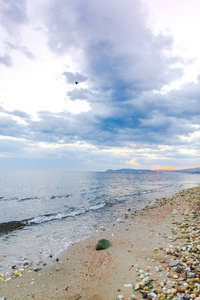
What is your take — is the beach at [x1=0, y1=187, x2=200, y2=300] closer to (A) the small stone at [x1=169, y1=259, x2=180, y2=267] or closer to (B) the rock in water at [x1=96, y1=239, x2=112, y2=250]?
(A) the small stone at [x1=169, y1=259, x2=180, y2=267]

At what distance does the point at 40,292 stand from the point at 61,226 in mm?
10314

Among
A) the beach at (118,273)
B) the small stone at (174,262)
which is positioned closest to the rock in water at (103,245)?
the beach at (118,273)

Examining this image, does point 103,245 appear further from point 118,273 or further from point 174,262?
point 174,262

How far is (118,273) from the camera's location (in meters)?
6.96

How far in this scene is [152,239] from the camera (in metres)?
10.3

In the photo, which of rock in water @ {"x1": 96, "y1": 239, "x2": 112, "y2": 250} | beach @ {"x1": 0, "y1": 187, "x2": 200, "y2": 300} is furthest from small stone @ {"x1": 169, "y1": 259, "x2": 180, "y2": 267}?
rock in water @ {"x1": 96, "y1": 239, "x2": 112, "y2": 250}

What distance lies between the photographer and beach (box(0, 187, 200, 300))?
534 cm

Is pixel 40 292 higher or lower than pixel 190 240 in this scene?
lower

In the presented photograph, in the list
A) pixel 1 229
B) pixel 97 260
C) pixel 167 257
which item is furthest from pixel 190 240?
pixel 1 229

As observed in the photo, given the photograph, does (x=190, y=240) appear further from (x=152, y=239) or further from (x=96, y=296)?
(x=96, y=296)

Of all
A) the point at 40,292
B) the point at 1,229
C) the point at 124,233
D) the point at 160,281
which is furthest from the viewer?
the point at 1,229

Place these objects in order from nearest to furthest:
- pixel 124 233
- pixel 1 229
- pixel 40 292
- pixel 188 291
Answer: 1. pixel 188 291
2. pixel 40 292
3. pixel 124 233
4. pixel 1 229

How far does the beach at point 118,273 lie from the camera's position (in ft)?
17.5

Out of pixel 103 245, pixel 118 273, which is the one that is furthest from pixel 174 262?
pixel 103 245
